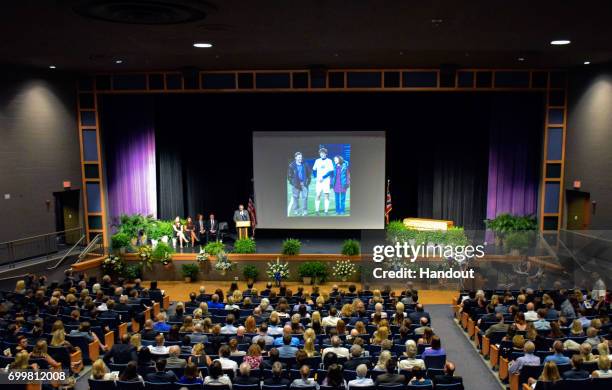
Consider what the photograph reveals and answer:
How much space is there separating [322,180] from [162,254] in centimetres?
612

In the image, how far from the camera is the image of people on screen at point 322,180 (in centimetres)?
1861

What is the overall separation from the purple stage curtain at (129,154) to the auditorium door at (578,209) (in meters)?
14.5

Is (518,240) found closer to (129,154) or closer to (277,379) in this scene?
(277,379)

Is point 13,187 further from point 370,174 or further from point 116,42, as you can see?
point 370,174

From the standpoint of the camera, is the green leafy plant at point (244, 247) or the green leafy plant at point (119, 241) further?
the green leafy plant at point (119, 241)

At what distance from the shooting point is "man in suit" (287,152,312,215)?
18703mm

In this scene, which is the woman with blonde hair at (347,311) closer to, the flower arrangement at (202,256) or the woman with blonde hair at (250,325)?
the woman with blonde hair at (250,325)

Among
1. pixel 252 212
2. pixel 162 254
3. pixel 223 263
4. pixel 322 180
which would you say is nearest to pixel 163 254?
pixel 162 254

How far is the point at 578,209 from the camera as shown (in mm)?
16844

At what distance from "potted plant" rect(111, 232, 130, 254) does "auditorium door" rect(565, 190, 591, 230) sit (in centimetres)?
1457

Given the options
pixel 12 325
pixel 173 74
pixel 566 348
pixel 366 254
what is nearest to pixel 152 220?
pixel 173 74

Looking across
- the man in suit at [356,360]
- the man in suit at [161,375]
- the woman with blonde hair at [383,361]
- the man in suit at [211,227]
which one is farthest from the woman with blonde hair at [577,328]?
the man in suit at [211,227]

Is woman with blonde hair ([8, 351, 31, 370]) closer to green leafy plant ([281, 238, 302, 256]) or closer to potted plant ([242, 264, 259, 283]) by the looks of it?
potted plant ([242, 264, 259, 283])

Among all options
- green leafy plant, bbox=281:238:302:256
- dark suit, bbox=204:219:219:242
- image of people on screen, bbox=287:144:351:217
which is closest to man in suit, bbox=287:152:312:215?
image of people on screen, bbox=287:144:351:217
